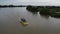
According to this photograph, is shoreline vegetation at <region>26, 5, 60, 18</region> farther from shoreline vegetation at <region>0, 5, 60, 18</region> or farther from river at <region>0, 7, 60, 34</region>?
river at <region>0, 7, 60, 34</region>

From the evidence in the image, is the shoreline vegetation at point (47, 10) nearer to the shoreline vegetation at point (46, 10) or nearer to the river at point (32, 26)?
the shoreline vegetation at point (46, 10)

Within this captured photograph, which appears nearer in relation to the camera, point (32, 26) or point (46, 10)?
point (32, 26)

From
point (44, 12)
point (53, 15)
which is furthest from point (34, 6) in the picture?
point (53, 15)

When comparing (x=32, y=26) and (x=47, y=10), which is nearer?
(x=32, y=26)

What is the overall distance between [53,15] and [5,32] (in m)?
3.97

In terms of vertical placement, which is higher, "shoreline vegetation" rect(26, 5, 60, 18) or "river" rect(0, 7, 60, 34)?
"river" rect(0, 7, 60, 34)

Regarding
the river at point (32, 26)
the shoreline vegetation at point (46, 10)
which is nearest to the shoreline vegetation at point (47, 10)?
the shoreline vegetation at point (46, 10)

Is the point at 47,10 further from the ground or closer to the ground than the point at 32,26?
closer to the ground

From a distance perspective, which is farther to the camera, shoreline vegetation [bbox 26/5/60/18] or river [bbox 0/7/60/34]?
shoreline vegetation [bbox 26/5/60/18]

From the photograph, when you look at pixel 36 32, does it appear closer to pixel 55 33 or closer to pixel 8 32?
pixel 55 33

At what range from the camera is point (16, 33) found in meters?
4.84

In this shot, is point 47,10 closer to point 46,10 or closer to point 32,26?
point 46,10

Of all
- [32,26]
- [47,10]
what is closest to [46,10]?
[47,10]

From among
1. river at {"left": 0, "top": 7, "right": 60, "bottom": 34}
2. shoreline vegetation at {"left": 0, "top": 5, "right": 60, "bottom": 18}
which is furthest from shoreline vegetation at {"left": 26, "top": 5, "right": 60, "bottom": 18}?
river at {"left": 0, "top": 7, "right": 60, "bottom": 34}
